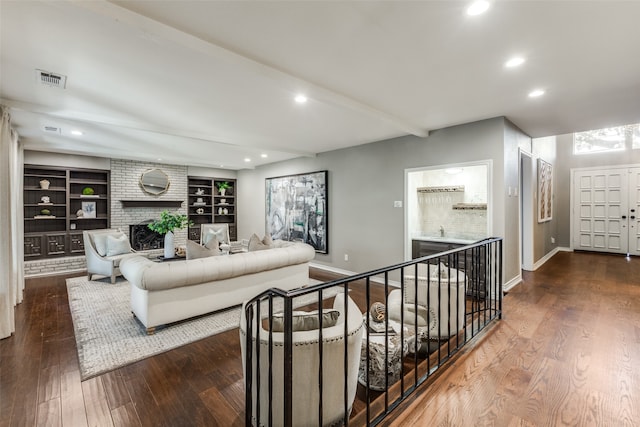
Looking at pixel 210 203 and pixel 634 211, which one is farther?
pixel 210 203

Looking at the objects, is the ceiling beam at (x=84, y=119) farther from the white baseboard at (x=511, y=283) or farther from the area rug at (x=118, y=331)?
the white baseboard at (x=511, y=283)

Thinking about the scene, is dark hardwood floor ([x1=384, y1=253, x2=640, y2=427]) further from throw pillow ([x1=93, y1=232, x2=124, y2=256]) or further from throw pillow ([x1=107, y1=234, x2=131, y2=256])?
throw pillow ([x1=93, y1=232, x2=124, y2=256])

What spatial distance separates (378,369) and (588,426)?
124cm

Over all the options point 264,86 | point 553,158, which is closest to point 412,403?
point 264,86

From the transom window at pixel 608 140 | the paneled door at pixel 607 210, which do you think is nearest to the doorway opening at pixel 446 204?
the transom window at pixel 608 140

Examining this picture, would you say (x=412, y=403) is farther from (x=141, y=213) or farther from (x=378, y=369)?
(x=141, y=213)

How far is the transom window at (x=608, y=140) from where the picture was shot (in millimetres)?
6332

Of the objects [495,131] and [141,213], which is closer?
[495,131]

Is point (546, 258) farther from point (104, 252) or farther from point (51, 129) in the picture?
point (51, 129)

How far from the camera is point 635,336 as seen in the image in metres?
2.62

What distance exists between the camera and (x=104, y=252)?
16.4 ft

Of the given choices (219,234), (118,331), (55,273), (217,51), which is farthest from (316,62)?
(55,273)

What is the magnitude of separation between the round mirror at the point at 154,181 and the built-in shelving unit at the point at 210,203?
2.70 feet

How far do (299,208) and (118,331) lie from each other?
421 cm
